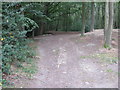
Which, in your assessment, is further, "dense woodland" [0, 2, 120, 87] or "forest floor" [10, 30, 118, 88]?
"forest floor" [10, 30, 118, 88]

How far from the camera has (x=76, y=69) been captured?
6367 mm

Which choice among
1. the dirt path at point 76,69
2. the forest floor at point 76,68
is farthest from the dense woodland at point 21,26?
the dirt path at point 76,69

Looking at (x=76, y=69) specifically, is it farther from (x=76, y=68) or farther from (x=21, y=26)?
(x=21, y=26)

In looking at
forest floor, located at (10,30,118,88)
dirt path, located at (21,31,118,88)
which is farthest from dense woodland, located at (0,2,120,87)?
dirt path, located at (21,31,118,88)

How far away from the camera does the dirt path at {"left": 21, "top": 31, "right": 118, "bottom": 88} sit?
5107 mm

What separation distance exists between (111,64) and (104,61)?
1.42 ft

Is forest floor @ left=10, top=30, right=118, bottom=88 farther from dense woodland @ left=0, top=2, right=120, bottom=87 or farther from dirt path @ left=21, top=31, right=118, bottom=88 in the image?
dense woodland @ left=0, top=2, right=120, bottom=87

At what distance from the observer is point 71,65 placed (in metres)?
6.84

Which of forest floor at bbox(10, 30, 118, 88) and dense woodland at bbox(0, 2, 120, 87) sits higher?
dense woodland at bbox(0, 2, 120, 87)

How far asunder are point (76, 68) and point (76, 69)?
0.37ft

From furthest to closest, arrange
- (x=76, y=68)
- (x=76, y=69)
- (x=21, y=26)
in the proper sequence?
(x=76, y=68)
(x=76, y=69)
(x=21, y=26)

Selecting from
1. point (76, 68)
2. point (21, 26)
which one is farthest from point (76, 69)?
point (21, 26)

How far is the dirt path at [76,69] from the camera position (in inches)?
201

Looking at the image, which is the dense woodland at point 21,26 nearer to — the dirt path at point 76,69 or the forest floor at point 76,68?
the forest floor at point 76,68
